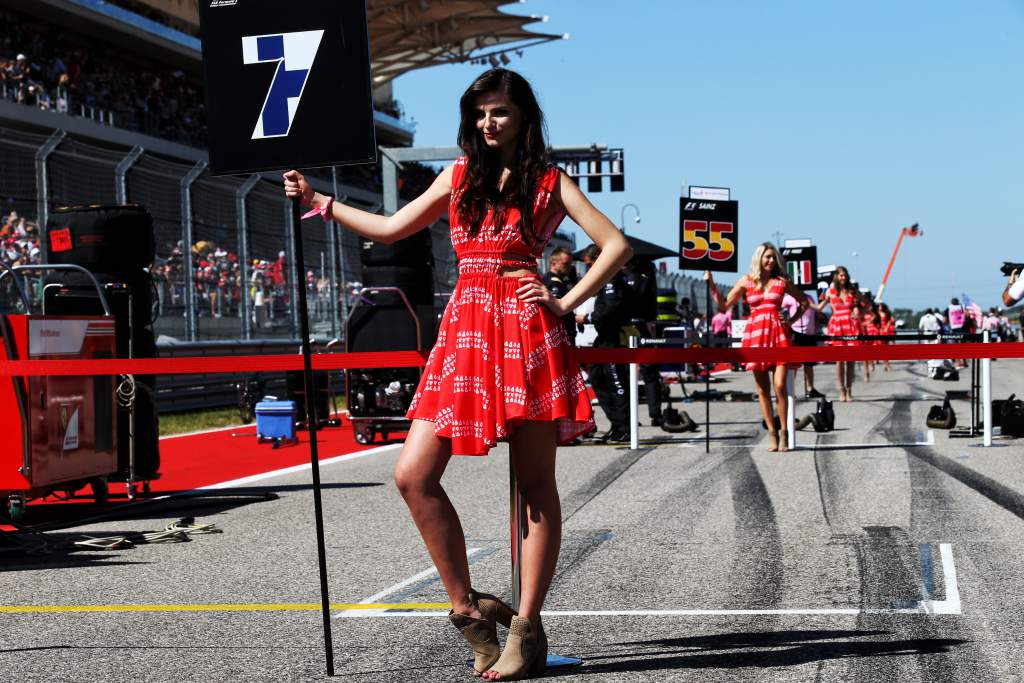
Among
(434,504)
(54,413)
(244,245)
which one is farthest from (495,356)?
(244,245)

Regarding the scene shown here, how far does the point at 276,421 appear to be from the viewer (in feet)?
48.6

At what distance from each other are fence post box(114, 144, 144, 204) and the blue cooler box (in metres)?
3.70

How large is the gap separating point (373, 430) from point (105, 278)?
213 inches

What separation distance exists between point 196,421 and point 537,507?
14807 mm

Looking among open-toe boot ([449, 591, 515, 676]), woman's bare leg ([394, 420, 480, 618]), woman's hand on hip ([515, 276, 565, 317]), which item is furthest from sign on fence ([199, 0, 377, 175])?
open-toe boot ([449, 591, 515, 676])

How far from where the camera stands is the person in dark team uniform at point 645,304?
48.7 ft

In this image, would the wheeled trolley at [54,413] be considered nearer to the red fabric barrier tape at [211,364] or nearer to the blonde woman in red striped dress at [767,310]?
the red fabric barrier tape at [211,364]

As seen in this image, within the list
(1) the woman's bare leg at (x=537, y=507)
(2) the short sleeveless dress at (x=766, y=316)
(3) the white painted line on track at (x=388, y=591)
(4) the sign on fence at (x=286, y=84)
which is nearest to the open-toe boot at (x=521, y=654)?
(1) the woman's bare leg at (x=537, y=507)

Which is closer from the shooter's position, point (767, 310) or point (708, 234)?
point (767, 310)

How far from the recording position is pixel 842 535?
7.36 metres

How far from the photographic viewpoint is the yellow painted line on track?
5.62 m

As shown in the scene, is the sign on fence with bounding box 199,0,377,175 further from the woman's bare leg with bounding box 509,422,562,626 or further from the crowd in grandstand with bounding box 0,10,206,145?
the crowd in grandstand with bounding box 0,10,206,145

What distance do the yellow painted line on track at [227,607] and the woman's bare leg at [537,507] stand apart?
4.42 ft

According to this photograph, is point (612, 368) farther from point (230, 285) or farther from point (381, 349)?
point (230, 285)
